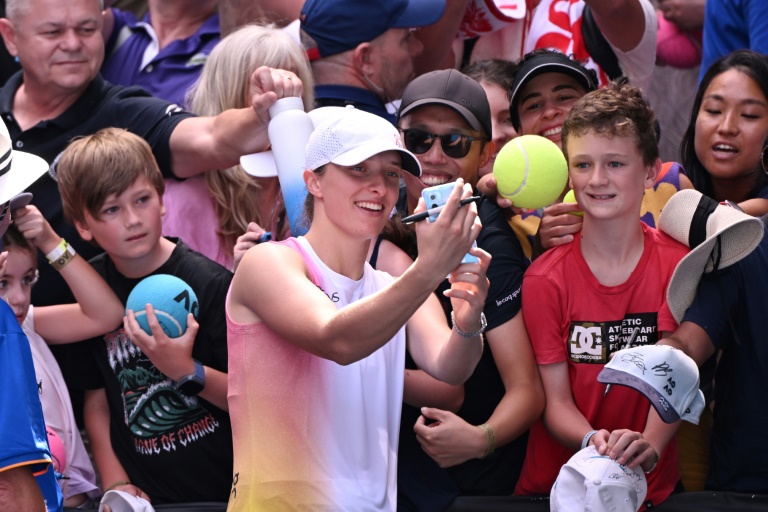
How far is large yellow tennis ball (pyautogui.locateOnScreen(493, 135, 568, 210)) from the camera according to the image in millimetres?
3953

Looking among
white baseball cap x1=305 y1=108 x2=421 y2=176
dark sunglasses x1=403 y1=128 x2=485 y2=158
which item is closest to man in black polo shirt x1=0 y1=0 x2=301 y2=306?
dark sunglasses x1=403 y1=128 x2=485 y2=158

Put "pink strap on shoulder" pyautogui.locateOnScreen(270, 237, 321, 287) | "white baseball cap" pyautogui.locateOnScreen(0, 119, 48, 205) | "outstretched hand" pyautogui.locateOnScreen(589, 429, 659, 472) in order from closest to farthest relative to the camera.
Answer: "white baseball cap" pyautogui.locateOnScreen(0, 119, 48, 205), "pink strap on shoulder" pyautogui.locateOnScreen(270, 237, 321, 287), "outstretched hand" pyautogui.locateOnScreen(589, 429, 659, 472)

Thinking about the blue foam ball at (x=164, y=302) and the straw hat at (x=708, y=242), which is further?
the blue foam ball at (x=164, y=302)

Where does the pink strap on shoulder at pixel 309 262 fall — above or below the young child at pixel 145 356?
above

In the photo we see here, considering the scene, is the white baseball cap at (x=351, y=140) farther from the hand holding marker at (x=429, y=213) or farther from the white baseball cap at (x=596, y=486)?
the white baseball cap at (x=596, y=486)

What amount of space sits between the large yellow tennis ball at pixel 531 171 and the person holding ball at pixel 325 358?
59 centimetres

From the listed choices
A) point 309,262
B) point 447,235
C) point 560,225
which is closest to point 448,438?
point 309,262

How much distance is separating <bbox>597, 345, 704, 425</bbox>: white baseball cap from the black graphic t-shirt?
1536mm

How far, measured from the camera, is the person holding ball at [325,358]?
3.38m

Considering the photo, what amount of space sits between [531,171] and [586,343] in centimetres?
64

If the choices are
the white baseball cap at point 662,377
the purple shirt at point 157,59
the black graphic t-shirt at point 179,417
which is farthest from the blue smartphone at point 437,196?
the purple shirt at point 157,59

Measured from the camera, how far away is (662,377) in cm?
353

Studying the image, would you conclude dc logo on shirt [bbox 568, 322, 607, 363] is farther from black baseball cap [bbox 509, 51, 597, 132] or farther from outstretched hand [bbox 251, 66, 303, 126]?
outstretched hand [bbox 251, 66, 303, 126]

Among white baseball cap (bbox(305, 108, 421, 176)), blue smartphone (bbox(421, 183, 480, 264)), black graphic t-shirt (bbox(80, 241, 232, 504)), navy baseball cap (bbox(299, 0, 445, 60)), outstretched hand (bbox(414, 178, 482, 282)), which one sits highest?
navy baseball cap (bbox(299, 0, 445, 60))
